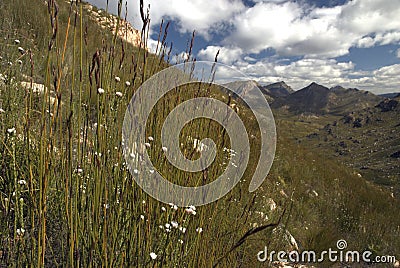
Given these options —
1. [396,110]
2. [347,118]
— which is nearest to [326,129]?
[347,118]

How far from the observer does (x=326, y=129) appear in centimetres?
Result: 17688

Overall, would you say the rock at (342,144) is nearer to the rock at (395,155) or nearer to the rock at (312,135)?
the rock at (312,135)

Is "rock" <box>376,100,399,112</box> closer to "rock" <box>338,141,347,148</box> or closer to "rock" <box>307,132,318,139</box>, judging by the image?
"rock" <box>338,141,347,148</box>

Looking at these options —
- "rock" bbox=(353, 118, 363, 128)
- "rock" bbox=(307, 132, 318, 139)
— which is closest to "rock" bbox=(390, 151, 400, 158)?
"rock" bbox=(353, 118, 363, 128)

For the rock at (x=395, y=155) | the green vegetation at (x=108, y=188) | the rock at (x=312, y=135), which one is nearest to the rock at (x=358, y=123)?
the rock at (x=312, y=135)

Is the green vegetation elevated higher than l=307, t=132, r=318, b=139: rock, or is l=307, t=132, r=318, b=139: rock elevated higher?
the green vegetation

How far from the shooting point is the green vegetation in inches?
39.9

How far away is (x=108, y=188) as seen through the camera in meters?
1.47

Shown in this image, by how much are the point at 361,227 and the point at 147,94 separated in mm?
4439

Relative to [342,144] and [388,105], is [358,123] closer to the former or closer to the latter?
[388,105]

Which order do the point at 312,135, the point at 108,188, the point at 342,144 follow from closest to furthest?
the point at 108,188 < the point at 342,144 < the point at 312,135

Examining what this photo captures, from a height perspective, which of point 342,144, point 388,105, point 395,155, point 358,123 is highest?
point 388,105

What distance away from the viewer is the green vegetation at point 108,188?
1014 mm

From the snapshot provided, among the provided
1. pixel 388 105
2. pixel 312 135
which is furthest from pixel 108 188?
pixel 388 105
